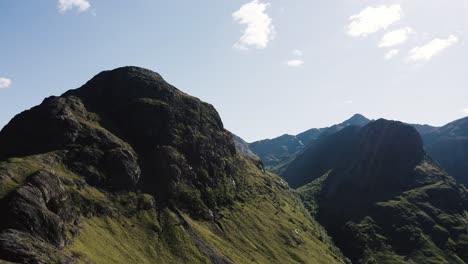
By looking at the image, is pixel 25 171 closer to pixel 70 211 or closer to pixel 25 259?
pixel 70 211

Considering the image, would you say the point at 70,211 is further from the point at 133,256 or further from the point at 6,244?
the point at 6,244

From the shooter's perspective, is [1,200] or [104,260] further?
[104,260]

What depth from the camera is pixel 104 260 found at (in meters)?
173

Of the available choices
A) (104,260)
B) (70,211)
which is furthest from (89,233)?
(104,260)

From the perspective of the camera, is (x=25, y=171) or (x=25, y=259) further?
(x=25, y=171)

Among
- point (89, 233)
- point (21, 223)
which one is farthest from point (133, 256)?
point (21, 223)

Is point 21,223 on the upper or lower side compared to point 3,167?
lower

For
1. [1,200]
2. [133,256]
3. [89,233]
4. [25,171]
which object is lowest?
[133,256]

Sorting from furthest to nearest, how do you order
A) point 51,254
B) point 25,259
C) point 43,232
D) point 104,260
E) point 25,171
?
1. point 25,171
2. point 104,260
3. point 43,232
4. point 51,254
5. point 25,259

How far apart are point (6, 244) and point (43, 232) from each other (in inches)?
1028

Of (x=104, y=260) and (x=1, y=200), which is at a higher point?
(x=1, y=200)

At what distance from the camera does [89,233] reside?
195 metres

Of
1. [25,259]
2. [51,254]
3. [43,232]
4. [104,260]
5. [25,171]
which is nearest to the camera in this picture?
[25,259]

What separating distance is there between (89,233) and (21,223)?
51.5m
